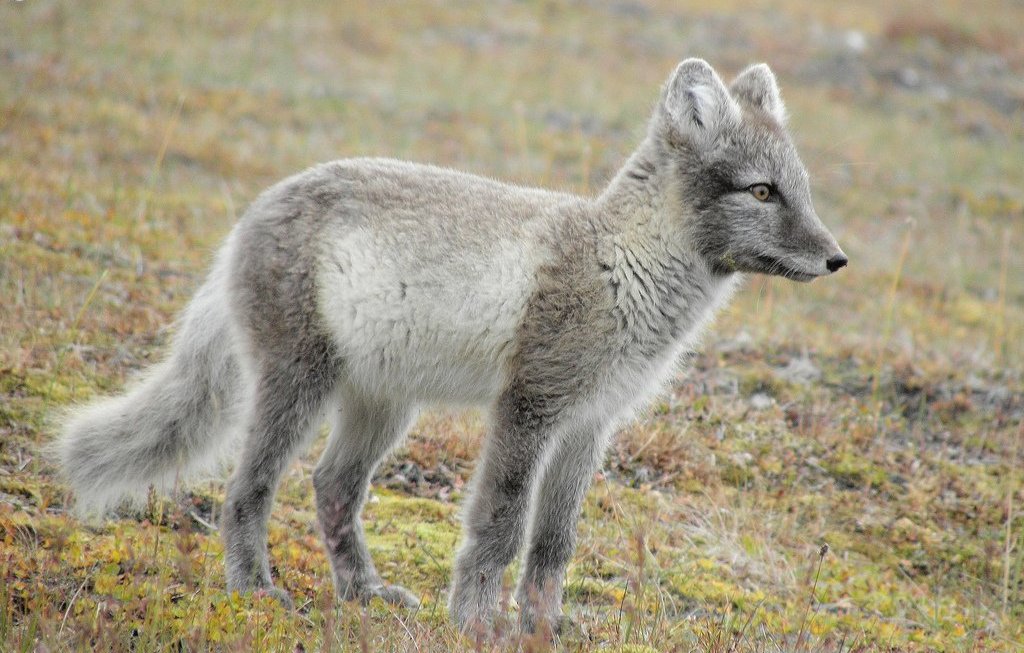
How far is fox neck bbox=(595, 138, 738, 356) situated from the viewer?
4816 millimetres

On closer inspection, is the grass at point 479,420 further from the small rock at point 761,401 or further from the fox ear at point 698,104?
the fox ear at point 698,104

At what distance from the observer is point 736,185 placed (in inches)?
192

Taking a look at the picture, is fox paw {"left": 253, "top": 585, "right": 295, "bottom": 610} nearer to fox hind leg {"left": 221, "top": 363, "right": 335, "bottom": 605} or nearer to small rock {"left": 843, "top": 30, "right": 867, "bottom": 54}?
fox hind leg {"left": 221, "top": 363, "right": 335, "bottom": 605}

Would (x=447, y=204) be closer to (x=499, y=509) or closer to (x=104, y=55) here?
(x=499, y=509)

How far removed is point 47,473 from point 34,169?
5.99 metres

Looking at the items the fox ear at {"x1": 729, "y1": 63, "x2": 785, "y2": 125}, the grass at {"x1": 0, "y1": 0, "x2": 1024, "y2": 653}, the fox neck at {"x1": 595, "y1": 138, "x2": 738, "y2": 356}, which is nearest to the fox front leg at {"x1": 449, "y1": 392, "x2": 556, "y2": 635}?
the grass at {"x1": 0, "y1": 0, "x2": 1024, "y2": 653}

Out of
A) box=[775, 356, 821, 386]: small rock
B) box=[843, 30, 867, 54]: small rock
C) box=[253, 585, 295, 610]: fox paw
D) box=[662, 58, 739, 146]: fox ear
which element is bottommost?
box=[253, 585, 295, 610]: fox paw

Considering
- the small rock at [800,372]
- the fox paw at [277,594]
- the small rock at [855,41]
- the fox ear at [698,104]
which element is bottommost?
the fox paw at [277,594]

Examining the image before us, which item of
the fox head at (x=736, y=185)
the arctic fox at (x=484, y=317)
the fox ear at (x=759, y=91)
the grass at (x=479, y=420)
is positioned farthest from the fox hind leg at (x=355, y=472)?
the fox ear at (x=759, y=91)

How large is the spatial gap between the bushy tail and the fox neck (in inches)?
78.6

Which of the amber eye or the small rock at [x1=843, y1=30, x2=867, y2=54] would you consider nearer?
the amber eye

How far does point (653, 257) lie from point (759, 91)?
124cm

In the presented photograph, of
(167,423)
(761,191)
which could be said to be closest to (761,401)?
(761,191)

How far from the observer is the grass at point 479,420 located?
14.9 feet
